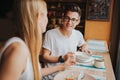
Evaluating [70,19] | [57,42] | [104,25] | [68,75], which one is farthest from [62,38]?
[104,25]

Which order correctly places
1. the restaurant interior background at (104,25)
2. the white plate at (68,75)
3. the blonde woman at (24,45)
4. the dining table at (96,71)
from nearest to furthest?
1. the blonde woman at (24,45)
2. the white plate at (68,75)
3. the dining table at (96,71)
4. the restaurant interior background at (104,25)

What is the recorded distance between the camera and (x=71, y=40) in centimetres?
207

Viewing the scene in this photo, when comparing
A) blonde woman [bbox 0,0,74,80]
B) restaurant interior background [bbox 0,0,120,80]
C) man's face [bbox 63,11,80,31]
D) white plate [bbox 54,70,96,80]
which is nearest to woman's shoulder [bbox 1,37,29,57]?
blonde woman [bbox 0,0,74,80]

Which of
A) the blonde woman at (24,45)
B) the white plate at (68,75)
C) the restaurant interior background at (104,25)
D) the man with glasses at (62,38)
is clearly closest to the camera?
the blonde woman at (24,45)

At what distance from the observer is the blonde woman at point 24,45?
0.83m

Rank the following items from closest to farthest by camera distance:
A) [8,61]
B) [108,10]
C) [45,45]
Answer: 1. [8,61]
2. [45,45]
3. [108,10]

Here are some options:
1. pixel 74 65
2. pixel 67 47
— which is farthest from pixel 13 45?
pixel 67 47

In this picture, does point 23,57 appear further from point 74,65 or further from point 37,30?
point 74,65

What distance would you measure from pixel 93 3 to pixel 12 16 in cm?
227

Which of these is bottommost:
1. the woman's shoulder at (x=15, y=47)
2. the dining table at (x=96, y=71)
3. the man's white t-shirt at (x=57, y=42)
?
the dining table at (x=96, y=71)

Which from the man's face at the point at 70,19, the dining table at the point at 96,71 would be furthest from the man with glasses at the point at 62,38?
the dining table at the point at 96,71

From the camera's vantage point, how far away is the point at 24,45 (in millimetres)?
925

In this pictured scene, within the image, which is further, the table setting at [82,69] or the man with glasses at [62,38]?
the man with glasses at [62,38]

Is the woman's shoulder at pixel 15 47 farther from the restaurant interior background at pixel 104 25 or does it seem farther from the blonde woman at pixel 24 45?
the restaurant interior background at pixel 104 25
